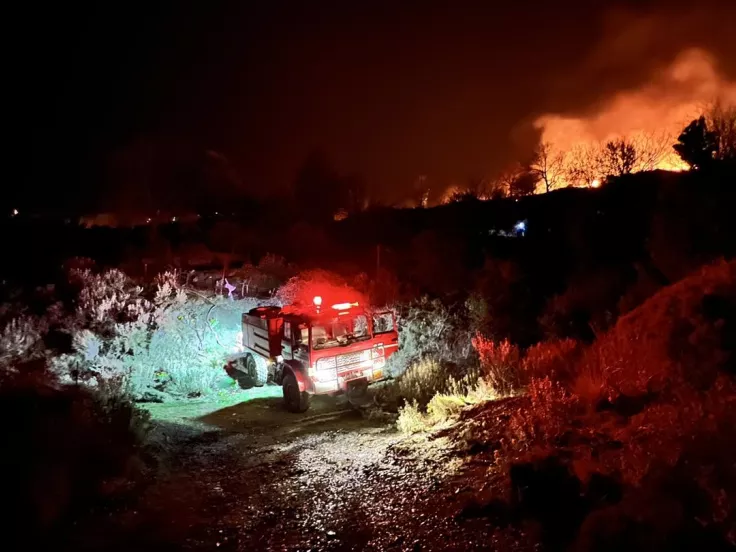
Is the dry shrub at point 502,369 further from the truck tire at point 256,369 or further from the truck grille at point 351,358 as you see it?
the truck tire at point 256,369

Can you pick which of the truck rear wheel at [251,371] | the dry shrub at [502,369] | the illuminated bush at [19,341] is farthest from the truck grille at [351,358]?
the illuminated bush at [19,341]

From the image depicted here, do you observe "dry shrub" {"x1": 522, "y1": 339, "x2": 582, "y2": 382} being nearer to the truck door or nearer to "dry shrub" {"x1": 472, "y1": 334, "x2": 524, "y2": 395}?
"dry shrub" {"x1": 472, "y1": 334, "x2": 524, "y2": 395}

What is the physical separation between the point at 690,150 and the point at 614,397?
25995 mm

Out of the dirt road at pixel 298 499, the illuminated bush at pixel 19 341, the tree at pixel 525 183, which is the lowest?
the dirt road at pixel 298 499

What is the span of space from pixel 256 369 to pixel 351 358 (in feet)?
9.92

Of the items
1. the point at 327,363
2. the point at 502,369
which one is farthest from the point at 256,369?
the point at 502,369

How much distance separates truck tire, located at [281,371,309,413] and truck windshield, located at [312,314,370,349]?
2.76ft

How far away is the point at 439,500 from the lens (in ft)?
18.5

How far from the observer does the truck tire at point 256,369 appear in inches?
485

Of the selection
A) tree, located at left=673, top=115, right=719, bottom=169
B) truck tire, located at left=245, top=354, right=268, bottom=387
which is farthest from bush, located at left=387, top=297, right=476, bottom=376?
tree, located at left=673, top=115, right=719, bottom=169

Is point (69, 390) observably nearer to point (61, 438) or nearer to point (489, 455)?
point (61, 438)

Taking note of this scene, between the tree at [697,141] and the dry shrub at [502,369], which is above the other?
the tree at [697,141]

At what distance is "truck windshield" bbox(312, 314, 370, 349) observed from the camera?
1065 cm

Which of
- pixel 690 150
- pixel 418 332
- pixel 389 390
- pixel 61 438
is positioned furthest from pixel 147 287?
pixel 690 150
